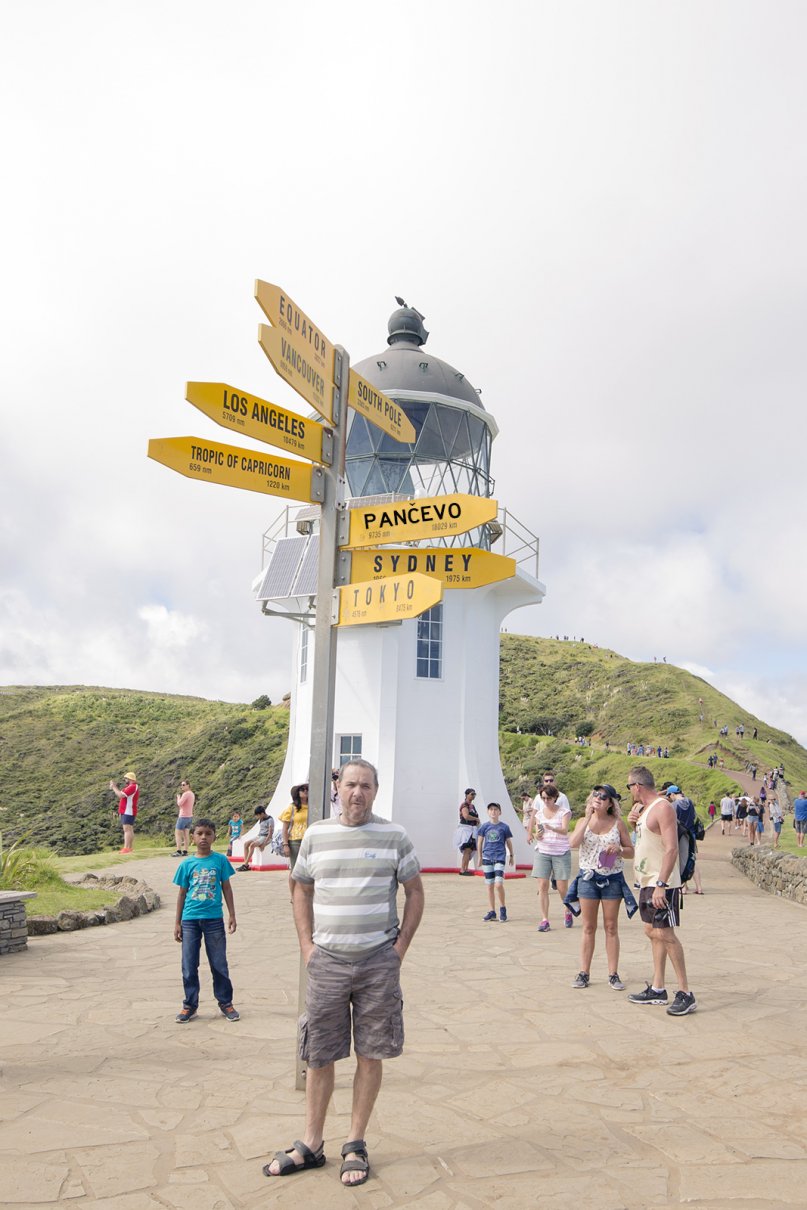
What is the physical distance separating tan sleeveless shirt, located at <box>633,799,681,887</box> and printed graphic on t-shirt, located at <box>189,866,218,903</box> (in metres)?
2.97

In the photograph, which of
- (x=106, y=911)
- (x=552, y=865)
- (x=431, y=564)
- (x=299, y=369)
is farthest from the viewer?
(x=106, y=911)

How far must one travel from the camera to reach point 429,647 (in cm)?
1720

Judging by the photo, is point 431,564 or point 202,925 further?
point 202,925

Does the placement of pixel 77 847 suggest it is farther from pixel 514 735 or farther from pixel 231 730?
pixel 514 735

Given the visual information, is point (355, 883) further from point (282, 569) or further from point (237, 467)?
point (282, 569)

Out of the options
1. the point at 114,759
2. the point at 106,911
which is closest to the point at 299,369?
the point at 106,911

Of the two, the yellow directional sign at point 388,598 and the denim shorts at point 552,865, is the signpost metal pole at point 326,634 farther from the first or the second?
the denim shorts at point 552,865

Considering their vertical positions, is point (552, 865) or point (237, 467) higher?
point (237, 467)

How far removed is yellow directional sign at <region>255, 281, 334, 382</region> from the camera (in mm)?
4543

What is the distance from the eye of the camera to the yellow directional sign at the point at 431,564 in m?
5.05

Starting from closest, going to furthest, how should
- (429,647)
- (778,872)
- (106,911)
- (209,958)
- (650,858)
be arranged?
(209,958)
(650,858)
(106,911)
(778,872)
(429,647)

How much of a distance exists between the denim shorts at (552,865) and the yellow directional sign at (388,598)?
226 inches

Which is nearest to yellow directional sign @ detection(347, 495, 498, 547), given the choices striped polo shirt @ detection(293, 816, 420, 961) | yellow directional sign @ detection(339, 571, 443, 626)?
yellow directional sign @ detection(339, 571, 443, 626)

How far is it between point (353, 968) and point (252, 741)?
4212cm
